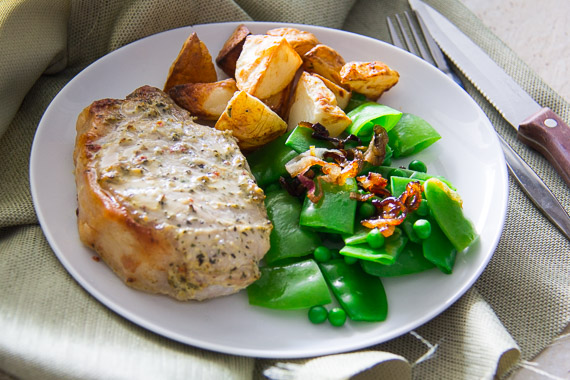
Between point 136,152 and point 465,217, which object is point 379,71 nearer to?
point 465,217

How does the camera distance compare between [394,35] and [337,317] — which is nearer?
[337,317]

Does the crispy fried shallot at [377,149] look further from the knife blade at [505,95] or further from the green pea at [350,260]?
the knife blade at [505,95]

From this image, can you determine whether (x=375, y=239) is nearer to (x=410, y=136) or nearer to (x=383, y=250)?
(x=383, y=250)

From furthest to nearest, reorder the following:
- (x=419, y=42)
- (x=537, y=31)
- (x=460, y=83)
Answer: (x=537, y=31)
(x=419, y=42)
(x=460, y=83)

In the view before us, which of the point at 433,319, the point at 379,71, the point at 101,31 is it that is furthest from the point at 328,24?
the point at 433,319

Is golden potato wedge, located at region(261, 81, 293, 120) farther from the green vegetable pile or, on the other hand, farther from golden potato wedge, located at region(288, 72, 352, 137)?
the green vegetable pile

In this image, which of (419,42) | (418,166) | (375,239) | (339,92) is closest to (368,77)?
(339,92)

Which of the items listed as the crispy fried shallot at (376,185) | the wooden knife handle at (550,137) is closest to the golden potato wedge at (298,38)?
the crispy fried shallot at (376,185)
